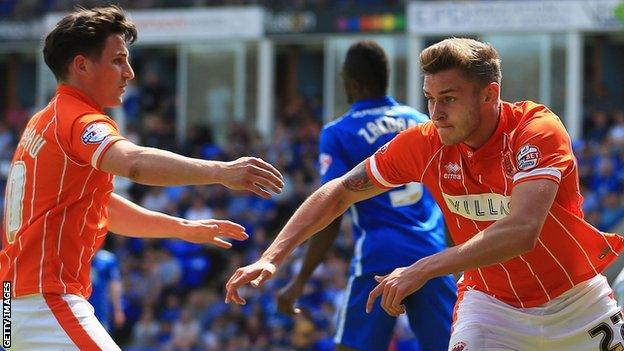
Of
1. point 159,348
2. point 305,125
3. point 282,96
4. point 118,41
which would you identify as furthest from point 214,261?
point 118,41

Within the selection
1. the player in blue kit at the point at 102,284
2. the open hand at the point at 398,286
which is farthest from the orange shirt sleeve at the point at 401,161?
the player in blue kit at the point at 102,284

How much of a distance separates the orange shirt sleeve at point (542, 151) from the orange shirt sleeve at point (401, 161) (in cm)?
52

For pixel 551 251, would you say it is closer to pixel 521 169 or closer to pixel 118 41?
pixel 521 169

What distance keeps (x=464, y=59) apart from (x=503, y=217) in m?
0.69

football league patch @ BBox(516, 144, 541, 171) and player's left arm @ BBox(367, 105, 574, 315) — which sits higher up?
football league patch @ BBox(516, 144, 541, 171)

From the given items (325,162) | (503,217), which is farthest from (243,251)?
(503,217)

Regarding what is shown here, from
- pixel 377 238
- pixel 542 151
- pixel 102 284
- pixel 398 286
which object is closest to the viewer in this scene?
pixel 398 286

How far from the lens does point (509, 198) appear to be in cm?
510

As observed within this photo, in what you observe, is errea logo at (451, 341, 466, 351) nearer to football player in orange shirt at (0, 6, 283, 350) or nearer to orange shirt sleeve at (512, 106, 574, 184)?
orange shirt sleeve at (512, 106, 574, 184)

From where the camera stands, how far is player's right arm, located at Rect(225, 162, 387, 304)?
5.11 meters

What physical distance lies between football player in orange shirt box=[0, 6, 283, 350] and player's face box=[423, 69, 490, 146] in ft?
2.42

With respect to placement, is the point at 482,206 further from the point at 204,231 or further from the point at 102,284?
the point at 102,284

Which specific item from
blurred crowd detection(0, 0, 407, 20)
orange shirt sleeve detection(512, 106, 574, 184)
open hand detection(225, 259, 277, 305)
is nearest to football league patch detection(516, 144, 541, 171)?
orange shirt sleeve detection(512, 106, 574, 184)

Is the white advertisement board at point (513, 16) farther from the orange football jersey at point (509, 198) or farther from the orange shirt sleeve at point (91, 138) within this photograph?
the orange shirt sleeve at point (91, 138)
